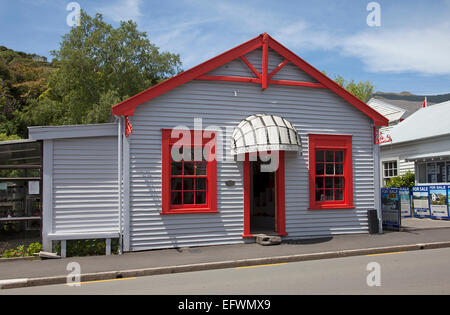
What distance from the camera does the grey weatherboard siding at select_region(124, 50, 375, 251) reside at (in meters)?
11.4

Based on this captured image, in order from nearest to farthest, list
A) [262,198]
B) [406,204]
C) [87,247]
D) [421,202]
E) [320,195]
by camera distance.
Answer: [87,247], [320,195], [262,198], [406,204], [421,202]

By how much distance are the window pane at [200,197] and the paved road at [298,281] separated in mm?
3066

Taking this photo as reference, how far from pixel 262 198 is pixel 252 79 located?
510 centimetres

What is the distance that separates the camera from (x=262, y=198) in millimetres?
15875

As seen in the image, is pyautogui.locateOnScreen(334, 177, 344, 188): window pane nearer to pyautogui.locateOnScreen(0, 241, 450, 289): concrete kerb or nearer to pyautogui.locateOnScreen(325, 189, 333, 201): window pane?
pyautogui.locateOnScreen(325, 189, 333, 201): window pane

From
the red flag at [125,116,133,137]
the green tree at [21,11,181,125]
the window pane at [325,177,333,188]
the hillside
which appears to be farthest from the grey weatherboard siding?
the hillside

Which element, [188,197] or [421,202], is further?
[421,202]

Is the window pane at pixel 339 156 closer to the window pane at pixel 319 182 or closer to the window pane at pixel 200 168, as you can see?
the window pane at pixel 319 182

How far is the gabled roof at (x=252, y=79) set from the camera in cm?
1135

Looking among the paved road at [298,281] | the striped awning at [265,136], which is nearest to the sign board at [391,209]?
the paved road at [298,281]

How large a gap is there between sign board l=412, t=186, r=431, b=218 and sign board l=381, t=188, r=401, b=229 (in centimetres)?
393

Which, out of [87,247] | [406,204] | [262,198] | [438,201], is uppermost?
[262,198]

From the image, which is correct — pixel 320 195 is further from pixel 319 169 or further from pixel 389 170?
pixel 389 170

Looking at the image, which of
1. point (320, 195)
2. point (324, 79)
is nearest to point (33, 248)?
point (320, 195)
